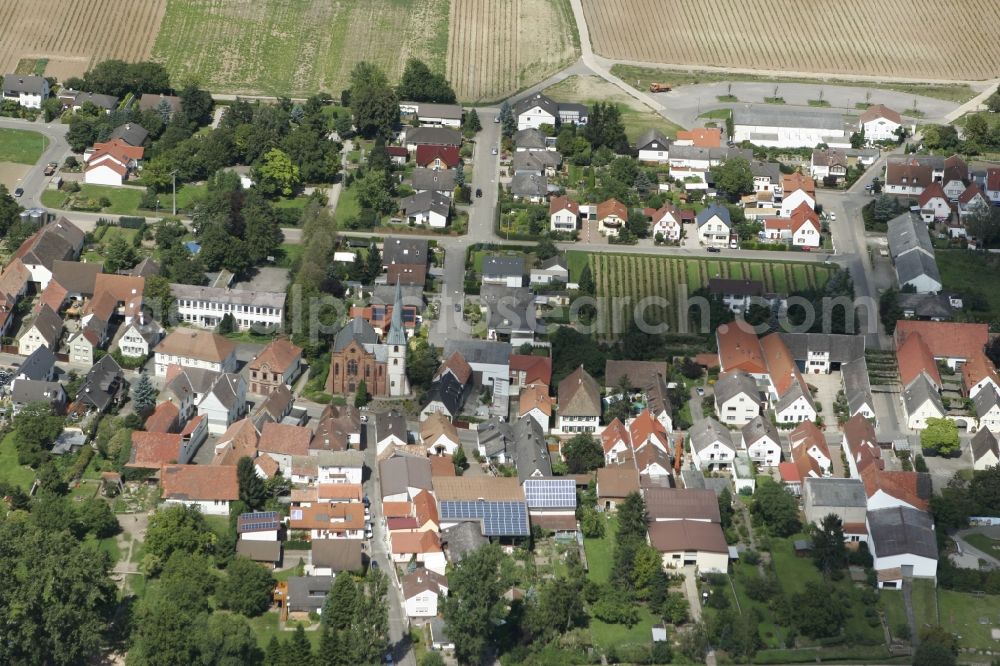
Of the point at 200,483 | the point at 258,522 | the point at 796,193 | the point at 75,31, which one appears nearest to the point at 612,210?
the point at 796,193

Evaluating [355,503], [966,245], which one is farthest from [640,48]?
[355,503]

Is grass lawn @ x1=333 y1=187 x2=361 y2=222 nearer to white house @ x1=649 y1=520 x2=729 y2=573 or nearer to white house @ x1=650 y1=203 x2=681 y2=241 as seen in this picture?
white house @ x1=650 y1=203 x2=681 y2=241

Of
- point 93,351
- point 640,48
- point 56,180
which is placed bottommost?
point 93,351

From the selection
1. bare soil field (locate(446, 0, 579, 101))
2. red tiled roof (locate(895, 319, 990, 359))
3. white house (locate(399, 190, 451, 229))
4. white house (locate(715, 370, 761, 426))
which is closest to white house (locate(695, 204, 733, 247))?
red tiled roof (locate(895, 319, 990, 359))

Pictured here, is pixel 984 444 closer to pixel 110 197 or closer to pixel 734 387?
pixel 734 387

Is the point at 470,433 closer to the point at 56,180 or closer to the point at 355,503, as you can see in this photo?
the point at 355,503

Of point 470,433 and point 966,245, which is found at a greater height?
point 966,245
